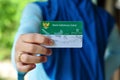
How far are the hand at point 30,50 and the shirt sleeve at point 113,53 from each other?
0.79 ft

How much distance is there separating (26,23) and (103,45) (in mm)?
181

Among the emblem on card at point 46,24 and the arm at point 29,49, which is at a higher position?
the emblem on card at point 46,24

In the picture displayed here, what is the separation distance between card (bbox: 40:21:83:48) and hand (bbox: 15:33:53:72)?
0.5 inches

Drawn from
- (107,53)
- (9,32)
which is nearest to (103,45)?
(107,53)

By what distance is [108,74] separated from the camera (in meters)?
0.68

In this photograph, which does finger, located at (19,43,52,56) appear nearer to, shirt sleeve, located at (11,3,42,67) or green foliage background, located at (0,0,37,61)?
shirt sleeve, located at (11,3,42,67)

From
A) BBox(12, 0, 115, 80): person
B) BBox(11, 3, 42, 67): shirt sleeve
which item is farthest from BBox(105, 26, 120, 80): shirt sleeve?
BBox(11, 3, 42, 67): shirt sleeve

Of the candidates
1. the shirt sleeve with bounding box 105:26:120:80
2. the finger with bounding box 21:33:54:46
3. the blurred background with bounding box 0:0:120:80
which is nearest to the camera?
the finger with bounding box 21:33:54:46

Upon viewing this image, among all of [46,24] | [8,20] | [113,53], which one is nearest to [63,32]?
[46,24]

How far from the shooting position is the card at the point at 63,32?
18.6 inches

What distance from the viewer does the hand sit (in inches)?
18.3

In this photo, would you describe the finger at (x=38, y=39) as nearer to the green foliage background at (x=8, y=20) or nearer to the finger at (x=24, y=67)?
the finger at (x=24, y=67)

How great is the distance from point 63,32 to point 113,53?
285 millimetres

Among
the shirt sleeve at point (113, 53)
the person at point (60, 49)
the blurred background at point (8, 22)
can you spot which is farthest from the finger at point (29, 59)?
the blurred background at point (8, 22)
